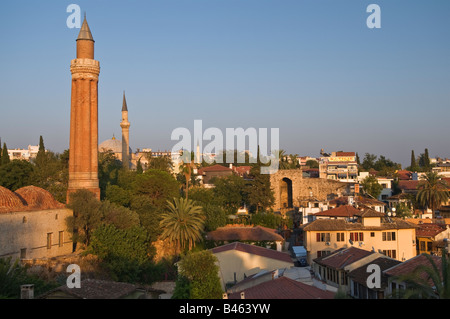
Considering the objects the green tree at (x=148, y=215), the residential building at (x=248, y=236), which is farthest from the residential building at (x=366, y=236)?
the green tree at (x=148, y=215)

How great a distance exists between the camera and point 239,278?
2906 cm

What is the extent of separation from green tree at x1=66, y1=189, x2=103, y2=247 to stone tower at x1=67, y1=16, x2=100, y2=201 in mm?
3466

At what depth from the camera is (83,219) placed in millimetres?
32750

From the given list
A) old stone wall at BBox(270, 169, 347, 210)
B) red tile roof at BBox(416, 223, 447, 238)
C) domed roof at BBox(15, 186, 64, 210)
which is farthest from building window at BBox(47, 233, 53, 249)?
old stone wall at BBox(270, 169, 347, 210)

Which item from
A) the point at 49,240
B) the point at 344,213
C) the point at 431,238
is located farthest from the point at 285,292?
the point at 431,238

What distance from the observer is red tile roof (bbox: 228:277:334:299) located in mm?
17641

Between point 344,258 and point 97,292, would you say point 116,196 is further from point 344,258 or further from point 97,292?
point 97,292

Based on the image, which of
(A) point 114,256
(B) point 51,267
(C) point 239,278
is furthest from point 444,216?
(B) point 51,267

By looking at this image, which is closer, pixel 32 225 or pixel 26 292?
pixel 26 292

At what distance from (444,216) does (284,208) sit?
18852mm

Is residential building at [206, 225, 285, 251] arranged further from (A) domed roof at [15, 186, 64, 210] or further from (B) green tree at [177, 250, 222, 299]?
(B) green tree at [177, 250, 222, 299]

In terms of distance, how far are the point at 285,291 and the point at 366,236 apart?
58.3 feet
